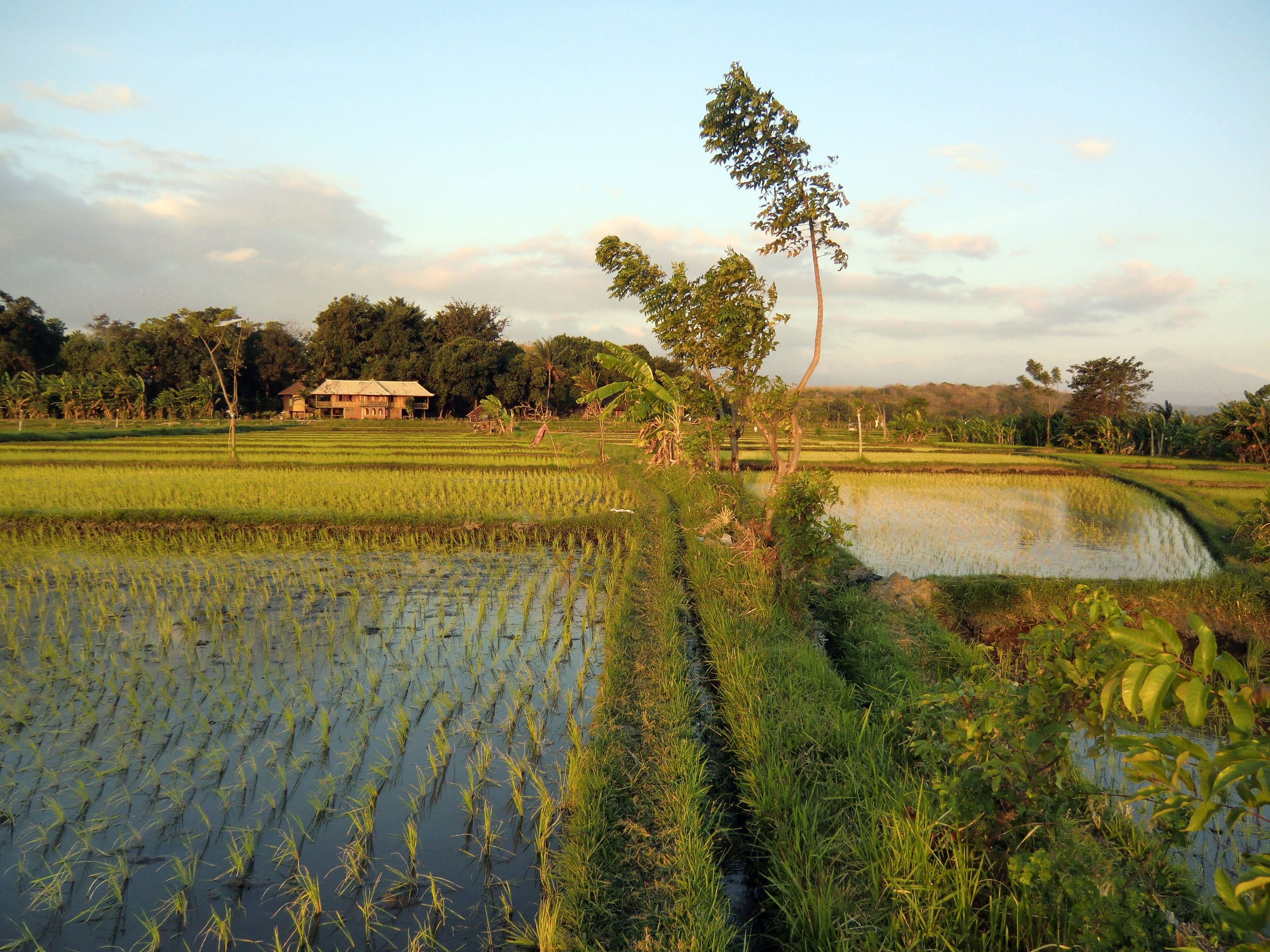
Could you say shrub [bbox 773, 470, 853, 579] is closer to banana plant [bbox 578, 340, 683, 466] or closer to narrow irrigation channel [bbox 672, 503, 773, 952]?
narrow irrigation channel [bbox 672, 503, 773, 952]

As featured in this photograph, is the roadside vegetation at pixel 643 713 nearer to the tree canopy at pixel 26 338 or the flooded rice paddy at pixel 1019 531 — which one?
the flooded rice paddy at pixel 1019 531

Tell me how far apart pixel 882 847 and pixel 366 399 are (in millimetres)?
46038

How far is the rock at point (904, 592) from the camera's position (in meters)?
6.67

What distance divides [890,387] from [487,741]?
7850 centimetres

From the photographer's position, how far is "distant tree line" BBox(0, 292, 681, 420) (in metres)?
35.9

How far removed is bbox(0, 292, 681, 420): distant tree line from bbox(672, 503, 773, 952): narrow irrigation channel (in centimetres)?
3676

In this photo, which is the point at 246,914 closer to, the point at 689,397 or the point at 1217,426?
the point at 689,397

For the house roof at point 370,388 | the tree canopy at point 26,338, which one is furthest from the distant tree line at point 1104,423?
the tree canopy at point 26,338

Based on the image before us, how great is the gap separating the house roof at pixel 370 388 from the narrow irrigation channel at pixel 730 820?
41903mm

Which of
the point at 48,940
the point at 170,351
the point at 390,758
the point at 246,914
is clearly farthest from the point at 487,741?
the point at 170,351

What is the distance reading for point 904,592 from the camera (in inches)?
269

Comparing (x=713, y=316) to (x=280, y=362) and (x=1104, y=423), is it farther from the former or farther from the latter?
(x=280, y=362)

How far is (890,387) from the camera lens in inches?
3004

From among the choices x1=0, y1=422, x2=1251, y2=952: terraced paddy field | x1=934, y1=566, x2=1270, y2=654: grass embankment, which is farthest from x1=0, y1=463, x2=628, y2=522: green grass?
x1=934, y1=566, x2=1270, y2=654: grass embankment
